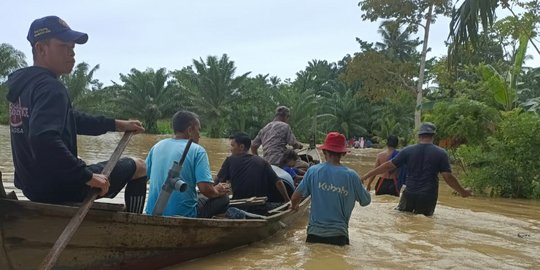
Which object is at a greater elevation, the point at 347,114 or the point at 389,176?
the point at 347,114

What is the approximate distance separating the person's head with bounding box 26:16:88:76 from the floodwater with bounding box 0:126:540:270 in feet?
6.55

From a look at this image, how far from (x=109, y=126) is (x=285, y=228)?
298 cm

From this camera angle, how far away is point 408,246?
5867 mm

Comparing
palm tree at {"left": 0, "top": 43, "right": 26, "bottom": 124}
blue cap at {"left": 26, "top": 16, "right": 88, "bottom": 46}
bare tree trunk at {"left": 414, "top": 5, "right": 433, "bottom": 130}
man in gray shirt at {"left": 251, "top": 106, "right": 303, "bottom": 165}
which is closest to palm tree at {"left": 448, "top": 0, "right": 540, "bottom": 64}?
man in gray shirt at {"left": 251, "top": 106, "right": 303, "bottom": 165}

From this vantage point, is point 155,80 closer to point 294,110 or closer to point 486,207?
point 294,110

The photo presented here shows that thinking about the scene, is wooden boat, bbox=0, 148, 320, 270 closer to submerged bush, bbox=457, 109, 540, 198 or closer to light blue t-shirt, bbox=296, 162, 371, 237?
light blue t-shirt, bbox=296, 162, 371, 237

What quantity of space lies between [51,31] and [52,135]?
660 mm

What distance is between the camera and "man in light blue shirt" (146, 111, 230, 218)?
4.67 metres

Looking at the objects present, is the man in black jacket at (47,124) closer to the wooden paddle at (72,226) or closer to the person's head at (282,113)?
the wooden paddle at (72,226)

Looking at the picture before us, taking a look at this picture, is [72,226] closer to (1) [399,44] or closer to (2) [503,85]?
(2) [503,85]

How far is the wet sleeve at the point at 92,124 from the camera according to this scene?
3.99m

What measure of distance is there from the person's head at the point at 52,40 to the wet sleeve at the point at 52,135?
0.61 ft

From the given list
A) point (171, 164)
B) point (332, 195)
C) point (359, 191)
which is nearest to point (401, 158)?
point (359, 191)

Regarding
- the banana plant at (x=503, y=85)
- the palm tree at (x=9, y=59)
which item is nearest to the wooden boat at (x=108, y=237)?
the banana plant at (x=503, y=85)
